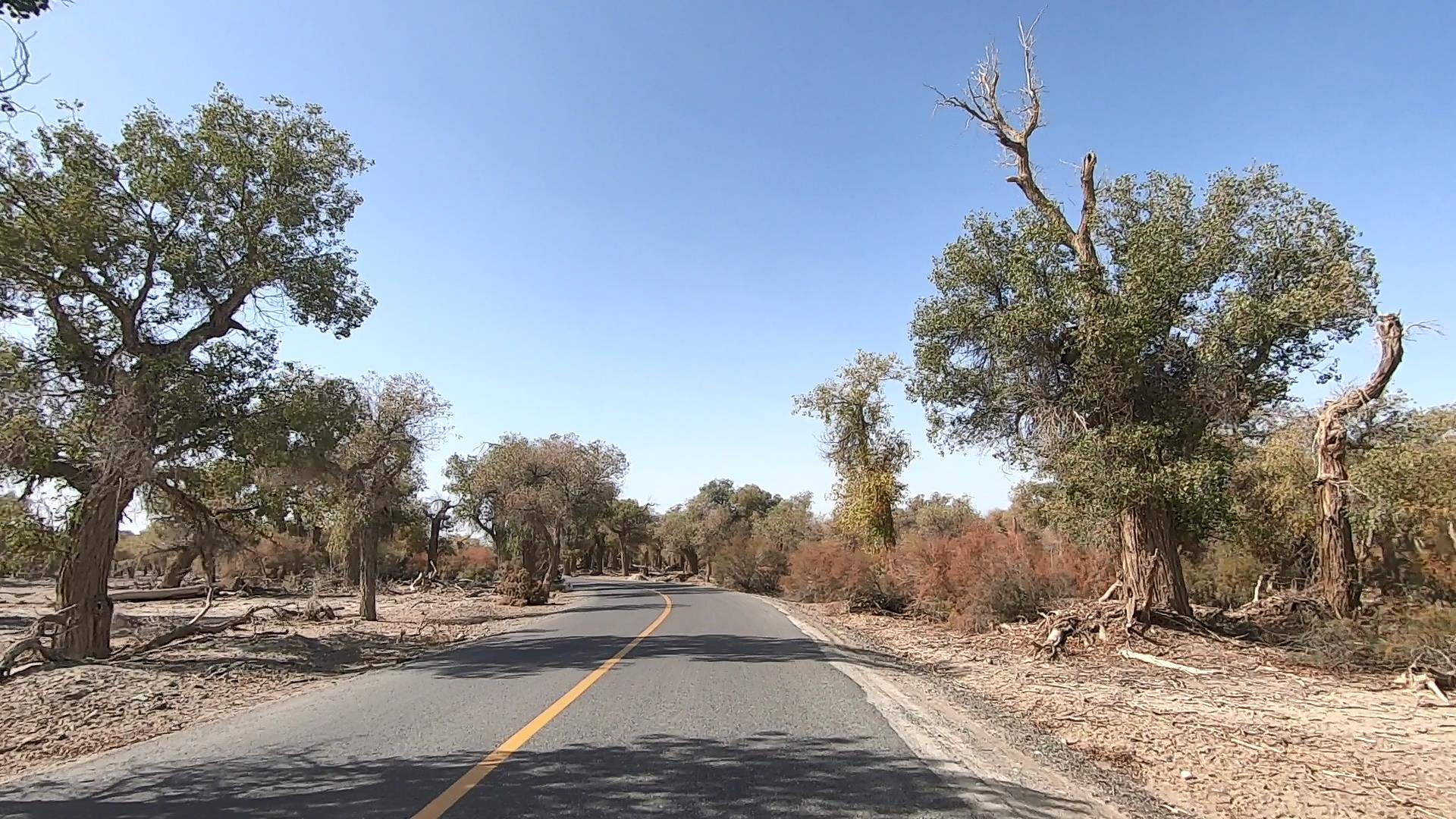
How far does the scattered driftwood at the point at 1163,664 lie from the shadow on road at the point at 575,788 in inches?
311

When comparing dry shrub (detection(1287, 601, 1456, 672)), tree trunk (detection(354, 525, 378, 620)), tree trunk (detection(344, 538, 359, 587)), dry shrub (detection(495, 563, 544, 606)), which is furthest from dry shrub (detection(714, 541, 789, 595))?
dry shrub (detection(1287, 601, 1456, 672))

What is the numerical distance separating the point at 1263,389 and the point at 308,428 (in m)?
17.8

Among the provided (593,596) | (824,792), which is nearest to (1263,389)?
(824,792)

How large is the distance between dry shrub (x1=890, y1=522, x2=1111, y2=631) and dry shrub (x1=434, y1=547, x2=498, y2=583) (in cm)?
3985

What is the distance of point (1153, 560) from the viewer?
15469 millimetres

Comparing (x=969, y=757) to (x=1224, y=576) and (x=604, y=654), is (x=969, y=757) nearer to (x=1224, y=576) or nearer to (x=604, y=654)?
(x=604, y=654)

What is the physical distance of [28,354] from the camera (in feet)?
44.1

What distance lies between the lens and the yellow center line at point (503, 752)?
5.38 m

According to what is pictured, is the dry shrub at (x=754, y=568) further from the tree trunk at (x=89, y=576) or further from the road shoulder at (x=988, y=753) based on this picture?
the road shoulder at (x=988, y=753)

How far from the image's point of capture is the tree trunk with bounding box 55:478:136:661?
532 inches

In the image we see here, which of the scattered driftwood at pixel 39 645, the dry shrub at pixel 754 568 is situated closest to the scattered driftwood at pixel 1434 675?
the scattered driftwood at pixel 39 645

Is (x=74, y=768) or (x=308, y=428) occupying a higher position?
(x=308, y=428)

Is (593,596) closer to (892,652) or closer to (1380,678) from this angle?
(892,652)

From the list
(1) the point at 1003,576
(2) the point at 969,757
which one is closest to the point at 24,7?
(2) the point at 969,757
